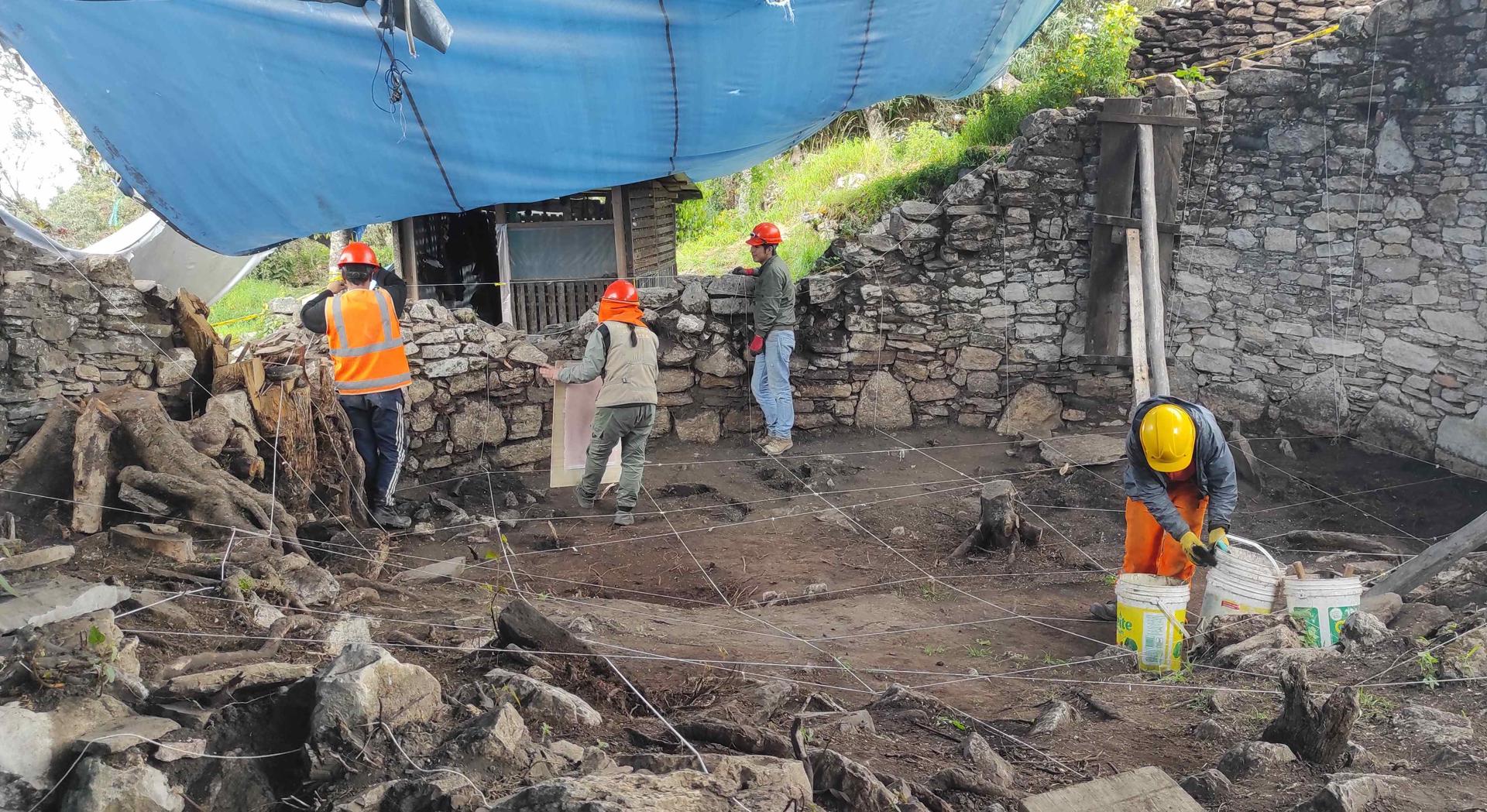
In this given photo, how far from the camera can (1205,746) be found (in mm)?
3357

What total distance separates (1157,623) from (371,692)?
127 inches

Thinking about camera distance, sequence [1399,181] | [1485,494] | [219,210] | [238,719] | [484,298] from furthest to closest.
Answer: [484,298] < [1399,181] < [1485,494] < [219,210] < [238,719]

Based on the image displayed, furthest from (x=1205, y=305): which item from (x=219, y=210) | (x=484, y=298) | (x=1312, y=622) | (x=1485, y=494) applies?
(x=219, y=210)

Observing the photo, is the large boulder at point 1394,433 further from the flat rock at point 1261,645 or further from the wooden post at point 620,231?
the wooden post at point 620,231

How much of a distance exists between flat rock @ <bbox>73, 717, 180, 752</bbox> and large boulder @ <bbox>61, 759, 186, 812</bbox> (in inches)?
2.4

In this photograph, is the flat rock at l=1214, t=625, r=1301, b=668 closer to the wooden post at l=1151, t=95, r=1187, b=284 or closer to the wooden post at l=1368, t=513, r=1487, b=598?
the wooden post at l=1368, t=513, r=1487, b=598

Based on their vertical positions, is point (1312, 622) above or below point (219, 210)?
below

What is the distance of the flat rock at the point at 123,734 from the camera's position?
250 cm

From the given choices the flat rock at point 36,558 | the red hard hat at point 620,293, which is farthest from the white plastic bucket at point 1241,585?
the flat rock at point 36,558

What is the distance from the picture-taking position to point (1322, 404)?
7852mm

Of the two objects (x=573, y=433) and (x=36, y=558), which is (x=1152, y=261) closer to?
(x=573, y=433)

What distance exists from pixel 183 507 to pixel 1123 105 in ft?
24.4

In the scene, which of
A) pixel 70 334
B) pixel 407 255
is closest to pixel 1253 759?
pixel 70 334

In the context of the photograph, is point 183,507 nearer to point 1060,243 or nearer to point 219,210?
point 219,210
